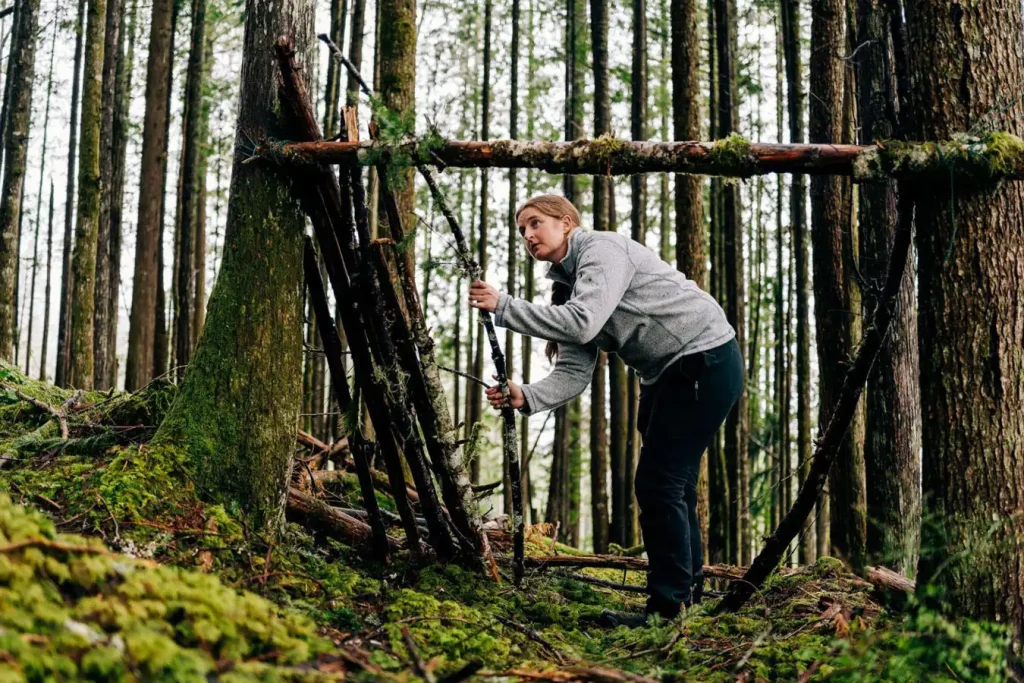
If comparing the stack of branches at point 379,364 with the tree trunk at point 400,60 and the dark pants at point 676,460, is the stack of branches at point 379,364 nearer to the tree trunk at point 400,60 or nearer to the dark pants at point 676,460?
the dark pants at point 676,460

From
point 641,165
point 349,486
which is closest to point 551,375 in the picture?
point 641,165

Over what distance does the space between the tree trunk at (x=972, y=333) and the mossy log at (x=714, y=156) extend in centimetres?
12

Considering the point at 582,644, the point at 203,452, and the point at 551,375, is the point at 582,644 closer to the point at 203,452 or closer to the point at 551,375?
the point at 551,375

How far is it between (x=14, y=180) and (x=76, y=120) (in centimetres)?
1095

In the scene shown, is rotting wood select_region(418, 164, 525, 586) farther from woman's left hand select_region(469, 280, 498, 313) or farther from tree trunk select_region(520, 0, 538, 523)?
tree trunk select_region(520, 0, 538, 523)

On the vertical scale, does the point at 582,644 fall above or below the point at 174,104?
below

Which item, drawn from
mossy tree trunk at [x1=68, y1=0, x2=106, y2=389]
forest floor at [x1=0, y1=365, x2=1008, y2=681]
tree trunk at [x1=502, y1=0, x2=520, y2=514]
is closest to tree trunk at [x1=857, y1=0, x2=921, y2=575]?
forest floor at [x1=0, y1=365, x2=1008, y2=681]

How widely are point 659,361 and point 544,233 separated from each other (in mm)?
854

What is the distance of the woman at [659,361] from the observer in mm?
3643

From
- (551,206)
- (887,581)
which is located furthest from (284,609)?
(887,581)

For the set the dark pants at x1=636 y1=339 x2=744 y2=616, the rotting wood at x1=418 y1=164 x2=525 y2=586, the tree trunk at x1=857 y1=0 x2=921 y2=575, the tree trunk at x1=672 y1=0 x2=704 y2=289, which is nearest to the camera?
the rotting wood at x1=418 y1=164 x2=525 y2=586

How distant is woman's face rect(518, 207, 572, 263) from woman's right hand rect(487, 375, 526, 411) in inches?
26.8

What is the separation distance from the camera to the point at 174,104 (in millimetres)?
20250

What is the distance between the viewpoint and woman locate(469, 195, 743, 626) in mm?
3643
